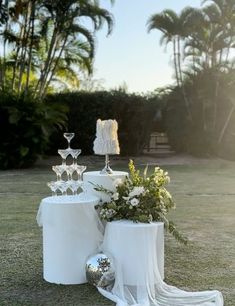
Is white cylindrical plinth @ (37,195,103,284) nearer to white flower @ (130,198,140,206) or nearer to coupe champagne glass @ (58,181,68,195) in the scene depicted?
coupe champagne glass @ (58,181,68,195)

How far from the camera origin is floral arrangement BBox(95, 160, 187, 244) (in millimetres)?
4055

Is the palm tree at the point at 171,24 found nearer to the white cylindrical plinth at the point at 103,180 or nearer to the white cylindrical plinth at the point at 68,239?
the white cylindrical plinth at the point at 103,180

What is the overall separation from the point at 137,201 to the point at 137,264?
0.51 m

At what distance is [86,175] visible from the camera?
4652 mm

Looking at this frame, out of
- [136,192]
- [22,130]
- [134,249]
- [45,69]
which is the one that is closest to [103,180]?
[136,192]

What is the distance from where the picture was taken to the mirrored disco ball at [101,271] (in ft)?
12.6

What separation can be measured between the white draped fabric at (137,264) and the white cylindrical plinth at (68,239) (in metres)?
0.23

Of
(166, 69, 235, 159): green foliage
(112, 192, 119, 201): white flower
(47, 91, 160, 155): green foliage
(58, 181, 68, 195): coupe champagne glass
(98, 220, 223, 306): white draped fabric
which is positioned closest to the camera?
(98, 220, 223, 306): white draped fabric

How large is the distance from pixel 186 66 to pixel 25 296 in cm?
1644

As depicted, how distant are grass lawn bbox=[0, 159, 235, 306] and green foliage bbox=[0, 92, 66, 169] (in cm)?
488

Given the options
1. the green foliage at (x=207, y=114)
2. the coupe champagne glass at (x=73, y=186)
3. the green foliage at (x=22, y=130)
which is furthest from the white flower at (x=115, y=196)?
the green foliage at (x=207, y=114)

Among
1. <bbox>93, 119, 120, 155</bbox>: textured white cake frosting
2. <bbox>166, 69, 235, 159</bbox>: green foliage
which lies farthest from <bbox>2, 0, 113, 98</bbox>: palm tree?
<bbox>93, 119, 120, 155</bbox>: textured white cake frosting

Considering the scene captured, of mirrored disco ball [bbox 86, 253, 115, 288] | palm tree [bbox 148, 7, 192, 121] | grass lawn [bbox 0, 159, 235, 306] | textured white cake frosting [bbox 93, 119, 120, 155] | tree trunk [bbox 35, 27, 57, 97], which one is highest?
palm tree [bbox 148, 7, 192, 121]

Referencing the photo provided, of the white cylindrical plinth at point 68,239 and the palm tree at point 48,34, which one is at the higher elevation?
the palm tree at point 48,34
